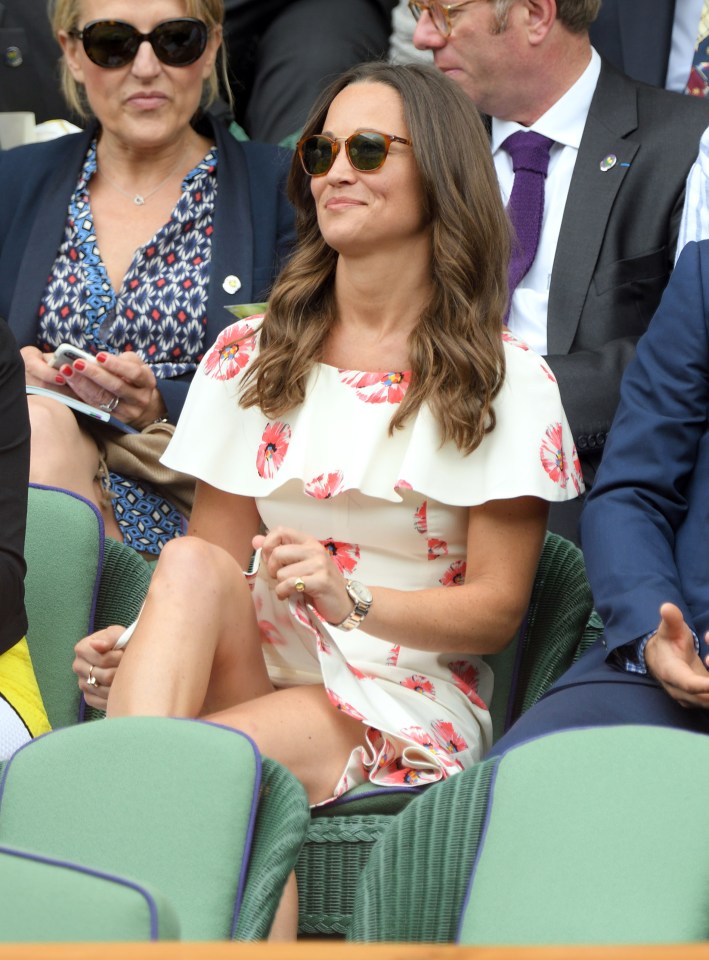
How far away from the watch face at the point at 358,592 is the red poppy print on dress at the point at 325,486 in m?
0.24

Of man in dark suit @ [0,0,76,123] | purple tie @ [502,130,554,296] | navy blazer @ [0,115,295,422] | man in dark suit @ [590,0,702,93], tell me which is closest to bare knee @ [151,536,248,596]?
navy blazer @ [0,115,295,422]

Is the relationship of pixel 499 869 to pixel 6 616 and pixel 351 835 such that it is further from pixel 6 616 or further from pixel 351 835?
pixel 6 616

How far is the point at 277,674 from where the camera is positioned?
8.52ft

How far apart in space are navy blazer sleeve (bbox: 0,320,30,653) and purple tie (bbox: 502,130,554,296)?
1388 millimetres

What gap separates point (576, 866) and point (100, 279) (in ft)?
7.73

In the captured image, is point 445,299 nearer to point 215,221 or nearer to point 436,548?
point 436,548

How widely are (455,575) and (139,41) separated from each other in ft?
5.69

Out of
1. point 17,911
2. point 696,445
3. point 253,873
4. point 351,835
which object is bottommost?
point 351,835

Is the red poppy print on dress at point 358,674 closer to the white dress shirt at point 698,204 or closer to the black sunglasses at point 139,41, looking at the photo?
the white dress shirt at point 698,204

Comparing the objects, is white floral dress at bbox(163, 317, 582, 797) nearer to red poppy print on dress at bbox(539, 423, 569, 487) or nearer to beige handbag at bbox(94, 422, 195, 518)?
red poppy print on dress at bbox(539, 423, 569, 487)

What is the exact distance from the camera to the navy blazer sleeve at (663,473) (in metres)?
2.46

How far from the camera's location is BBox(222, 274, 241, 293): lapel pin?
3.56 m

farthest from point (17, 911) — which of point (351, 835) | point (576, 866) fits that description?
point (351, 835)

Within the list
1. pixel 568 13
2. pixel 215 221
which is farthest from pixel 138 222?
A: pixel 568 13
